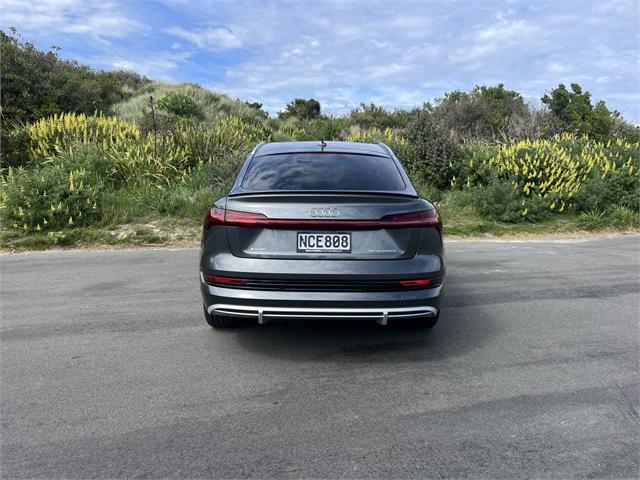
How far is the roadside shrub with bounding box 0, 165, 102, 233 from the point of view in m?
8.55

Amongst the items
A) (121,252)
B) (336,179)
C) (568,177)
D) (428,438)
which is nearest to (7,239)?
(121,252)

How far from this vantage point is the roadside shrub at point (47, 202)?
28.1ft

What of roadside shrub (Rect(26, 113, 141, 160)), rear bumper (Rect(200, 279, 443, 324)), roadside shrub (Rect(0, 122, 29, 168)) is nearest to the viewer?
rear bumper (Rect(200, 279, 443, 324))

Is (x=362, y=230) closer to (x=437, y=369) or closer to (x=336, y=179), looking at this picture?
(x=336, y=179)

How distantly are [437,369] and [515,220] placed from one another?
734cm

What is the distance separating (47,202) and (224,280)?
21.1 ft

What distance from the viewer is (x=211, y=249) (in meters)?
3.72

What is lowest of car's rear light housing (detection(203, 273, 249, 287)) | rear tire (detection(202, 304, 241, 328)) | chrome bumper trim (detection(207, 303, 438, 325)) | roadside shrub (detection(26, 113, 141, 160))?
rear tire (detection(202, 304, 241, 328))

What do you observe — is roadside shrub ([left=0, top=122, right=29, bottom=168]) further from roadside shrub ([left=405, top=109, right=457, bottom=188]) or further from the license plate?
the license plate

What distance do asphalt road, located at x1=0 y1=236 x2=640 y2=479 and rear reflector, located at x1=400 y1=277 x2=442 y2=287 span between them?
64cm

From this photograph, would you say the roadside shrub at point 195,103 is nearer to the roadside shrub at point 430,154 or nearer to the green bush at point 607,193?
the roadside shrub at point 430,154

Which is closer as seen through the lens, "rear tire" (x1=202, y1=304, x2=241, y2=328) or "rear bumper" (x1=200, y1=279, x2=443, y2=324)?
"rear bumper" (x1=200, y1=279, x2=443, y2=324)

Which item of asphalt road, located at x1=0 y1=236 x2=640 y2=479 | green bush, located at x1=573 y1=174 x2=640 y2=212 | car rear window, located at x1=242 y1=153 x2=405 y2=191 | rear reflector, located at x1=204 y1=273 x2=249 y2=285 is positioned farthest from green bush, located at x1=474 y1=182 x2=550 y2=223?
rear reflector, located at x1=204 y1=273 x2=249 y2=285

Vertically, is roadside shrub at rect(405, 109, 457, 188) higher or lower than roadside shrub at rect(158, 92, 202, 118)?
lower
